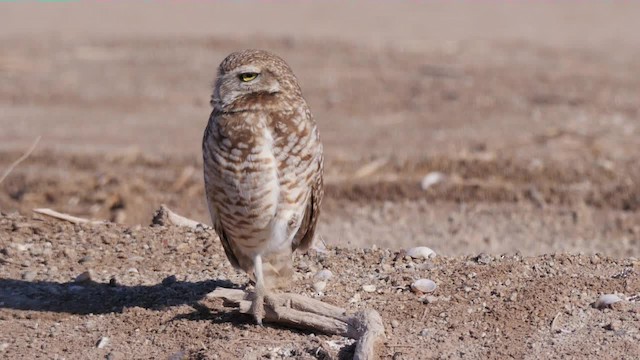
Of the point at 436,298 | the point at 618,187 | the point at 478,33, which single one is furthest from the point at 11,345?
the point at 478,33

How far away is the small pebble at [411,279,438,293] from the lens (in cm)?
629

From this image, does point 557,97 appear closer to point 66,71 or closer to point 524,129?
point 524,129

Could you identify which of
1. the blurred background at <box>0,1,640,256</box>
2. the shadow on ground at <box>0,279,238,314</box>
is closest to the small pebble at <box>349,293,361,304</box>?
the shadow on ground at <box>0,279,238,314</box>

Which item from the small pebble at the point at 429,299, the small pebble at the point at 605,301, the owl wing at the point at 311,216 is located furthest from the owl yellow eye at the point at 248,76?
the small pebble at the point at 605,301

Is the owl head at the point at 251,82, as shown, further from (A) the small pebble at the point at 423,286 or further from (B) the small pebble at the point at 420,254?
(B) the small pebble at the point at 420,254

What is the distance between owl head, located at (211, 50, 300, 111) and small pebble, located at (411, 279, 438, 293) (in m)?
1.31

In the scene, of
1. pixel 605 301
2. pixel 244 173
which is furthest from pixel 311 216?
pixel 605 301

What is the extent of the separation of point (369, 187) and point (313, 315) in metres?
5.46

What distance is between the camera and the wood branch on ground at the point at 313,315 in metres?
5.57

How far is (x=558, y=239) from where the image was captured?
9.84 meters

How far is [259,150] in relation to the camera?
19.0ft

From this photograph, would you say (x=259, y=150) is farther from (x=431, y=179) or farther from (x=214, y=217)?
(x=431, y=179)

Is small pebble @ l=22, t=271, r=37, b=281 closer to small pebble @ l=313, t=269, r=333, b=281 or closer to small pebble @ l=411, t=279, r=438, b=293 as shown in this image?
small pebble @ l=313, t=269, r=333, b=281

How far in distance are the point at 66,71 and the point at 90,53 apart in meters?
2.01
